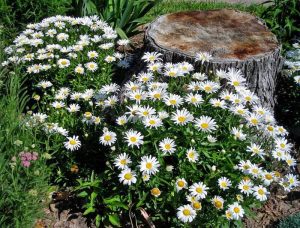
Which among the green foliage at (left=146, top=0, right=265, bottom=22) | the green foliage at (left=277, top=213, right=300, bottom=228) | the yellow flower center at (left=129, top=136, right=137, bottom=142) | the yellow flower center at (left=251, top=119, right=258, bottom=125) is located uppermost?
the yellow flower center at (left=251, top=119, right=258, bottom=125)

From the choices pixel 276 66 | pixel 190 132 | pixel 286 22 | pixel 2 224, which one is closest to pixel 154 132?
pixel 190 132

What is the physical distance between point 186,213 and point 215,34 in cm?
187

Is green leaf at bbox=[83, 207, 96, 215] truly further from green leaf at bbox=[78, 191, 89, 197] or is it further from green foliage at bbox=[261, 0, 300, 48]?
green foliage at bbox=[261, 0, 300, 48]

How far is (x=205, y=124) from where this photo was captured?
313 centimetres

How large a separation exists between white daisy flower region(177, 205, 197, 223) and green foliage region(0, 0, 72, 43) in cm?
291

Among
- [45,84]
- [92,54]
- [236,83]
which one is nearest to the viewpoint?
[236,83]

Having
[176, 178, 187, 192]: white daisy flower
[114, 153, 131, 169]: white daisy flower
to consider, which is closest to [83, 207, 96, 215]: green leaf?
[114, 153, 131, 169]: white daisy flower

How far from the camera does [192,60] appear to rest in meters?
3.83

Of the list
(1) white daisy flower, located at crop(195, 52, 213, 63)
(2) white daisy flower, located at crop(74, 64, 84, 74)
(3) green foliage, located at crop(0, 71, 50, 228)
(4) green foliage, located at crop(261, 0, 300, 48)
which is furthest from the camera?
(4) green foliage, located at crop(261, 0, 300, 48)

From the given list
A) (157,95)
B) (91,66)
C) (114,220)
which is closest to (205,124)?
(157,95)

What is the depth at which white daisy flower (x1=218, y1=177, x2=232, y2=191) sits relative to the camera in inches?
119

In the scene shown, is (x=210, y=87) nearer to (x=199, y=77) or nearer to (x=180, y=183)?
(x=199, y=77)

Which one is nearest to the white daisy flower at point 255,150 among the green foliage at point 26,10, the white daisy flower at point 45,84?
the white daisy flower at point 45,84

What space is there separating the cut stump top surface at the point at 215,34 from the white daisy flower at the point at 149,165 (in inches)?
46.1
